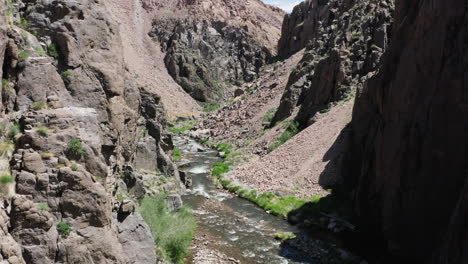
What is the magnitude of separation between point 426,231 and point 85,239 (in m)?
20.4

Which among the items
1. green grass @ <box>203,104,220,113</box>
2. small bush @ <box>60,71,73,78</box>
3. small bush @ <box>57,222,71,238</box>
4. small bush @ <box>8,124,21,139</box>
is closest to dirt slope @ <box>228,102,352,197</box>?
small bush @ <box>60,71,73,78</box>

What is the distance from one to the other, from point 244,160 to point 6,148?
44661 millimetres

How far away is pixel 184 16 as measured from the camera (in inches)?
6275

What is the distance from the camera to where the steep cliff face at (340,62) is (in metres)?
54.4

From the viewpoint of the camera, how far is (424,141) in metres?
26.0

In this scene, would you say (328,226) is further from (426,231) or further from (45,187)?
(45,187)

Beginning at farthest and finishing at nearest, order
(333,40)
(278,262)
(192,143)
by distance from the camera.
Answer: (192,143) < (333,40) < (278,262)

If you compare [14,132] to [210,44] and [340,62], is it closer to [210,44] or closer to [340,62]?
[340,62]

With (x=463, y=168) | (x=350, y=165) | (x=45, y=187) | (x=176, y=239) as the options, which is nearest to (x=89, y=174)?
(x=45, y=187)

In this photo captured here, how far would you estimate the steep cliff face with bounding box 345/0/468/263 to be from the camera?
23906 mm

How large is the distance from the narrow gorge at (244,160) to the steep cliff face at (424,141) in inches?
3.8

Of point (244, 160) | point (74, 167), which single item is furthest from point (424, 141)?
point (244, 160)

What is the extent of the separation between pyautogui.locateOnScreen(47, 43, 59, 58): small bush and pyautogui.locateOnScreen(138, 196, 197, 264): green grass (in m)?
10.8

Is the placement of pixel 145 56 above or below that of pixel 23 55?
above
